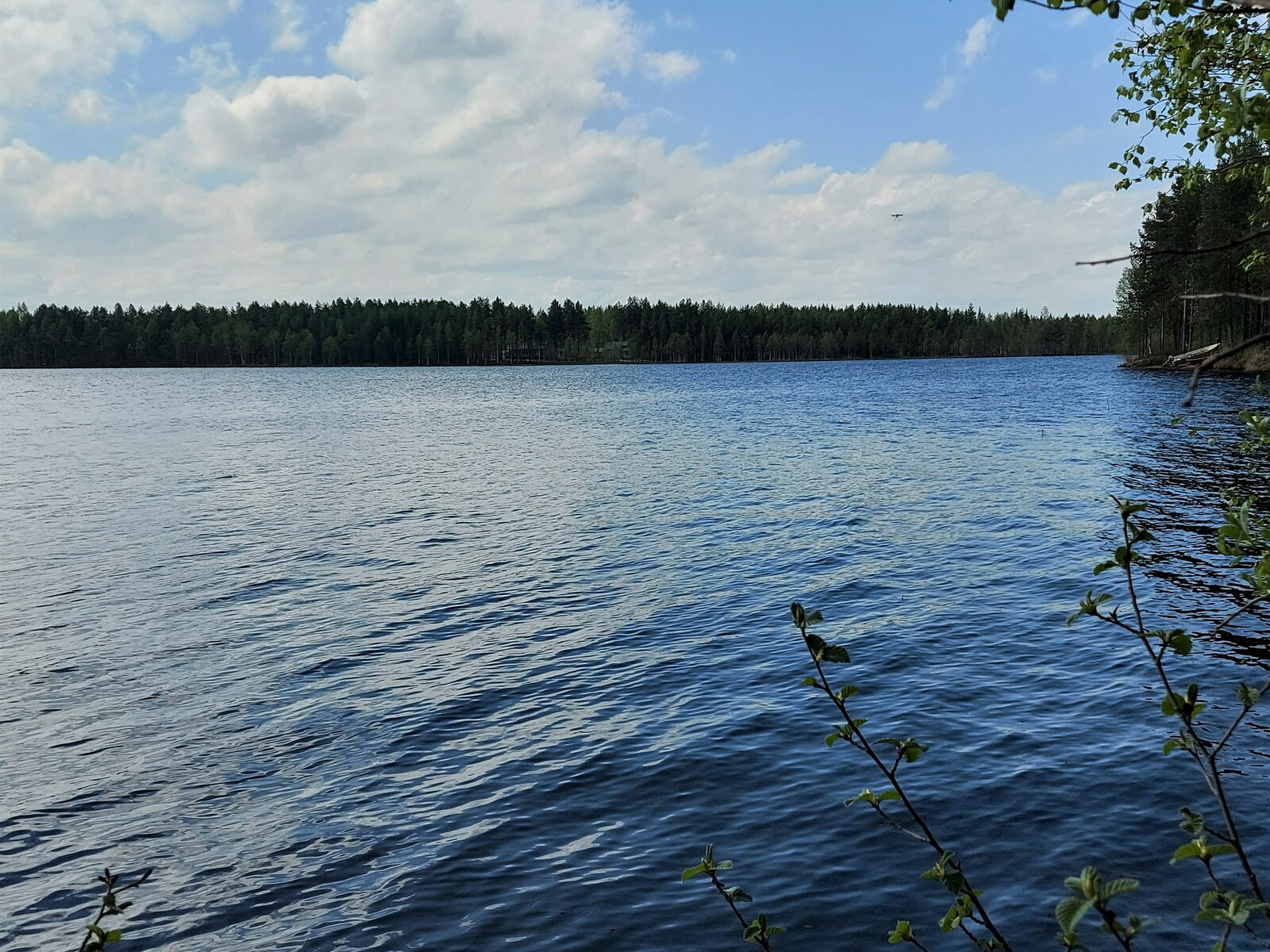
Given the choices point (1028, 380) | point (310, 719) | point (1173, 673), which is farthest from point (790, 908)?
point (1028, 380)

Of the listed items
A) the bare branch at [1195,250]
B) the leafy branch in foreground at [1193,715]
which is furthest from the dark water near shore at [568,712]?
the bare branch at [1195,250]

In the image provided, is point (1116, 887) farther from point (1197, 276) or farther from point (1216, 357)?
point (1197, 276)

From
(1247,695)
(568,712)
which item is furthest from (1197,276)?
(1247,695)

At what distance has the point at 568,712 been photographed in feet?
41.5

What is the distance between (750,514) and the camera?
94.1ft

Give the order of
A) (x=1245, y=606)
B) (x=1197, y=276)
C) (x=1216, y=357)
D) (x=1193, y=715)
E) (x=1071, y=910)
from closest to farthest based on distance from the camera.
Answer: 1. (x=1216, y=357)
2. (x=1071, y=910)
3. (x=1245, y=606)
4. (x=1193, y=715)
5. (x=1197, y=276)

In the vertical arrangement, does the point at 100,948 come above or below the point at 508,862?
above

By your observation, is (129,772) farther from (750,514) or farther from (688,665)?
(750,514)

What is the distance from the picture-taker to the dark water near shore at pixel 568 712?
8.32 meters

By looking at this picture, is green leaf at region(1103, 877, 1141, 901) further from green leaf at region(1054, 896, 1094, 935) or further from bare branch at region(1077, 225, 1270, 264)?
bare branch at region(1077, 225, 1270, 264)

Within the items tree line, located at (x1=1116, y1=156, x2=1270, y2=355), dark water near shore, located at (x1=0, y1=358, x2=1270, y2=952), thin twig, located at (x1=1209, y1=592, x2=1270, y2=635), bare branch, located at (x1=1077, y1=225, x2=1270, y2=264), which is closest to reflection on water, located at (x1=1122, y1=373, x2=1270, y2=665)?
dark water near shore, located at (x1=0, y1=358, x2=1270, y2=952)

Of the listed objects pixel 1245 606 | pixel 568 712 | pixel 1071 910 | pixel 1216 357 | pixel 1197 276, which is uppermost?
pixel 1197 276

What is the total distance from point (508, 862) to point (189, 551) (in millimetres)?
18514

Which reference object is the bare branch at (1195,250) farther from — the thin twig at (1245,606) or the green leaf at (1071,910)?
the green leaf at (1071,910)
